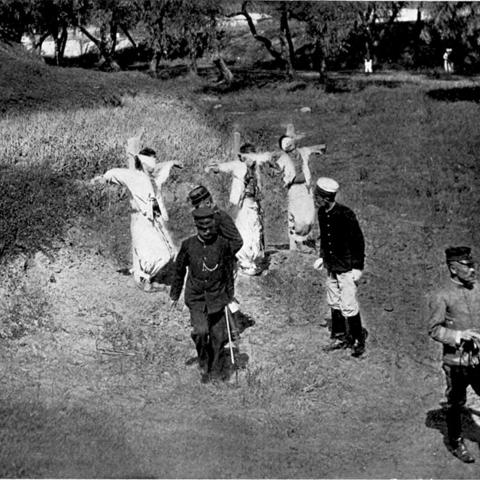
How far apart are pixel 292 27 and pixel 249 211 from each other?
149 feet

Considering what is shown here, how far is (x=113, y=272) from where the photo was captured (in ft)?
43.6

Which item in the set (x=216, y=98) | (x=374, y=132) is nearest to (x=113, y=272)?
(x=374, y=132)

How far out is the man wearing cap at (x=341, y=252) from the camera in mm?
10242

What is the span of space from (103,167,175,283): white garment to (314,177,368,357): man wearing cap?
261cm

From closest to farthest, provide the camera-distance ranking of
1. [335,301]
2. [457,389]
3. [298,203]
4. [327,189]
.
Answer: [457,389], [327,189], [335,301], [298,203]

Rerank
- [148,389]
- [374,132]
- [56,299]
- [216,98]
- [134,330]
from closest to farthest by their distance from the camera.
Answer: [148,389], [134,330], [56,299], [374,132], [216,98]

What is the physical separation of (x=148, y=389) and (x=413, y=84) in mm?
29405

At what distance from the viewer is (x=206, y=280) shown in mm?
9531

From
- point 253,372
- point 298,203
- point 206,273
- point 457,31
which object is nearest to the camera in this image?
point 206,273

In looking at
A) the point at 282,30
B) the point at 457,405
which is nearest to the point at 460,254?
the point at 457,405

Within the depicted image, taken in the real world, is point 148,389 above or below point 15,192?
below

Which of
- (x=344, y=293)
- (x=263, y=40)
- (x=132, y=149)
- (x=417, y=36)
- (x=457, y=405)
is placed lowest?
(x=457, y=405)

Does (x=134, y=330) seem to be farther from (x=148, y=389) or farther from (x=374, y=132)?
(x=374, y=132)

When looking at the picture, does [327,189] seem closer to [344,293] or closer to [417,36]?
[344,293]
